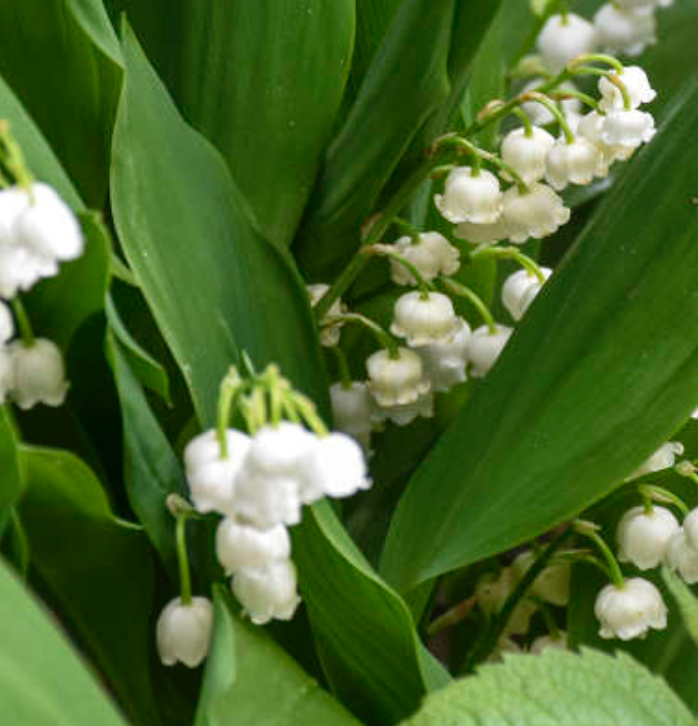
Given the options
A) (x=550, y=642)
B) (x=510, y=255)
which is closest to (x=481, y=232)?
(x=510, y=255)

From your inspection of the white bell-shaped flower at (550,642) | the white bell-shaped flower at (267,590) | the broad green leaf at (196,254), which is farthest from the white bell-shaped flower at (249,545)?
the white bell-shaped flower at (550,642)

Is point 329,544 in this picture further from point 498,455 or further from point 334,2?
point 334,2

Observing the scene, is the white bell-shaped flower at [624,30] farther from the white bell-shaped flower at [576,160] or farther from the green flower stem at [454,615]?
the green flower stem at [454,615]

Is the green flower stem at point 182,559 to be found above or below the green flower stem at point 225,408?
below

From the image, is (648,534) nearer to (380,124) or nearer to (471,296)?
(471,296)

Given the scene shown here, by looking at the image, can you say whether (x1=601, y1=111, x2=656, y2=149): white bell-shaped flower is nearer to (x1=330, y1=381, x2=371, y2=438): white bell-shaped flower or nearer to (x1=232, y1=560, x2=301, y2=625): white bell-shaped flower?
(x1=330, y1=381, x2=371, y2=438): white bell-shaped flower
